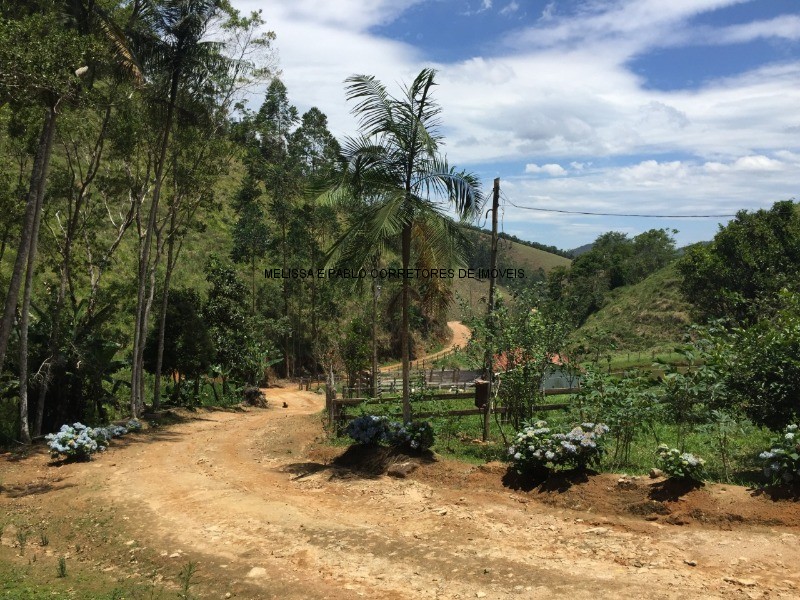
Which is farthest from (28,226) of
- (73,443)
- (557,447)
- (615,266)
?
(615,266)

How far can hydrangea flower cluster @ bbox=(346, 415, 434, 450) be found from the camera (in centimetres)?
1098

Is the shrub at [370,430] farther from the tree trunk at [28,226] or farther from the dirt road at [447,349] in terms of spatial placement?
the dirt road at [447,349]

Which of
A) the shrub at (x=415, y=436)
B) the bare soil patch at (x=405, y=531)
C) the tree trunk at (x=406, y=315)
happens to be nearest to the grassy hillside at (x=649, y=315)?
→ the tree trunk at (x=406, y=315)

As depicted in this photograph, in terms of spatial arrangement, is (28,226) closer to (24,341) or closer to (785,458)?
(24,341)

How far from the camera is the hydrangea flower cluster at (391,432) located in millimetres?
10984

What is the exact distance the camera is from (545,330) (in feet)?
38.2

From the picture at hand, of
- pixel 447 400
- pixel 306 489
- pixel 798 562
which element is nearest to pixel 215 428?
pixel 447 400

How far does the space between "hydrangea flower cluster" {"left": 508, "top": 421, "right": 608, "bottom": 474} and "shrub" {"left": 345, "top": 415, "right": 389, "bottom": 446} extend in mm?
2890

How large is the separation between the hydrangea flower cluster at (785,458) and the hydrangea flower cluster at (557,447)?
6.83ft

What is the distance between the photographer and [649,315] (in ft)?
188

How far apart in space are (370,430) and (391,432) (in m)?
0.40

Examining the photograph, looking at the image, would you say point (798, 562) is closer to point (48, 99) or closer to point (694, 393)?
point (694, 393)

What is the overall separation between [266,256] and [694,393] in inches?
1533

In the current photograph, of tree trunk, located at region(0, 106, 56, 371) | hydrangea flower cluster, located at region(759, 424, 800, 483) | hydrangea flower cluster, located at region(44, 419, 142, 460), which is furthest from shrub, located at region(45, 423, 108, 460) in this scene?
hydrangea flower cluster, located at region(759, 424, 800, 483)
